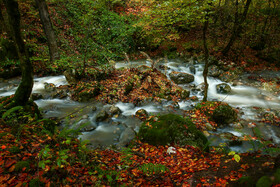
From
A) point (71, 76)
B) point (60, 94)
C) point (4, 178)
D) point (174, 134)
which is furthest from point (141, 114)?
point (4, 178)

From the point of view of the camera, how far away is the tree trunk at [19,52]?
4078mm

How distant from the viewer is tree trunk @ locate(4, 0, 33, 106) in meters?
4.08

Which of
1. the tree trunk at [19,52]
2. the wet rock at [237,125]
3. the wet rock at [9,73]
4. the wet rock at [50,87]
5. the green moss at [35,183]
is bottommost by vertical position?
the wet rock at [237,125]

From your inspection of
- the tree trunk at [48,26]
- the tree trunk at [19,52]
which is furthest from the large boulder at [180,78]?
the tree trunk at [19,52]

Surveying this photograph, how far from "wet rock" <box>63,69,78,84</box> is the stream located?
0.92 metres

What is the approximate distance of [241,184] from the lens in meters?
2.48

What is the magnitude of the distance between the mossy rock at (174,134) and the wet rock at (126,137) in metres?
0.63

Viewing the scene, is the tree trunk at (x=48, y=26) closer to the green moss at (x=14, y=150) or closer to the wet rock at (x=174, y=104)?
the wet rock at (x=174, y=104)

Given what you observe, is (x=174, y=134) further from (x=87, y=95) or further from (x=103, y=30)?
(x=103, y=30)

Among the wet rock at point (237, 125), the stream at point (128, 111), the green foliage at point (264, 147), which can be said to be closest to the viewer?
the green foliage at point (264, 147)

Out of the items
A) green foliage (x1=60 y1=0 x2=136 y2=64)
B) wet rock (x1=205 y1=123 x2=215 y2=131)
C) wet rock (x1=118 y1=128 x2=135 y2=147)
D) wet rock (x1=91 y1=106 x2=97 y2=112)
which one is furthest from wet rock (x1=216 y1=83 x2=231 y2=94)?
green foliage (x1=60 y1=0 x2=136 y2=64)

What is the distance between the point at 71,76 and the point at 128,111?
450 centimetres

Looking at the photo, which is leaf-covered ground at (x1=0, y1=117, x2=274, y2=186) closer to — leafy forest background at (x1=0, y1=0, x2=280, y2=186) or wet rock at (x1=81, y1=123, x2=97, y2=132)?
leafy forest background at (x1=0, y1=0, x2=280, y2=186)

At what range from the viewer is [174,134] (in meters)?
5.19
